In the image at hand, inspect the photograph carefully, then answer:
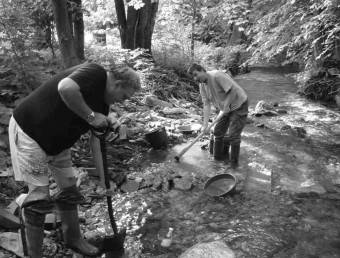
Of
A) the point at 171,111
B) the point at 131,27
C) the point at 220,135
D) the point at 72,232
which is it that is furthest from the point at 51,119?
the point at 131,27

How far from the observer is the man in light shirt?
552 cm

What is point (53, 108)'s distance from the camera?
109 inches

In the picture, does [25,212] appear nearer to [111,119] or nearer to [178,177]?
[111,119]

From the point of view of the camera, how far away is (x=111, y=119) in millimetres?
2994

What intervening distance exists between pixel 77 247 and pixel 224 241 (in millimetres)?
1605

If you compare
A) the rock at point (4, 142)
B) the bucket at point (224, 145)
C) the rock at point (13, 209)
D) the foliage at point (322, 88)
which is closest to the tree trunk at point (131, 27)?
the foliage at point (322, 88)

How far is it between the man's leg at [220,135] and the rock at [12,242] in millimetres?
3611

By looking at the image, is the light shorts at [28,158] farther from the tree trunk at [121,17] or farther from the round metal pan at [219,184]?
the tree trunk at [121,17]

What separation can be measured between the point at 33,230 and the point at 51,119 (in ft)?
3.05

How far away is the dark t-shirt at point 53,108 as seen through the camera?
2742mm

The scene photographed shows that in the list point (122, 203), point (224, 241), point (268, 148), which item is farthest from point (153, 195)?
point (268, 148)

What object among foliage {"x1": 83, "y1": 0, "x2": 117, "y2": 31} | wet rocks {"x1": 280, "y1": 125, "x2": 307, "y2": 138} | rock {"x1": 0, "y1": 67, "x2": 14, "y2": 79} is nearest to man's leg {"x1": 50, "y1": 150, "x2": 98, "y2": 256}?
rock {"x1": 0, "y1": 67, "x2": 14, "y2": 79}

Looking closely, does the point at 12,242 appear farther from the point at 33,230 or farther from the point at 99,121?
the point at 99,121

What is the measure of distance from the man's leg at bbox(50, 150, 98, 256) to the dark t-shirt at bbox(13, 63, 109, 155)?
382 millimetres
